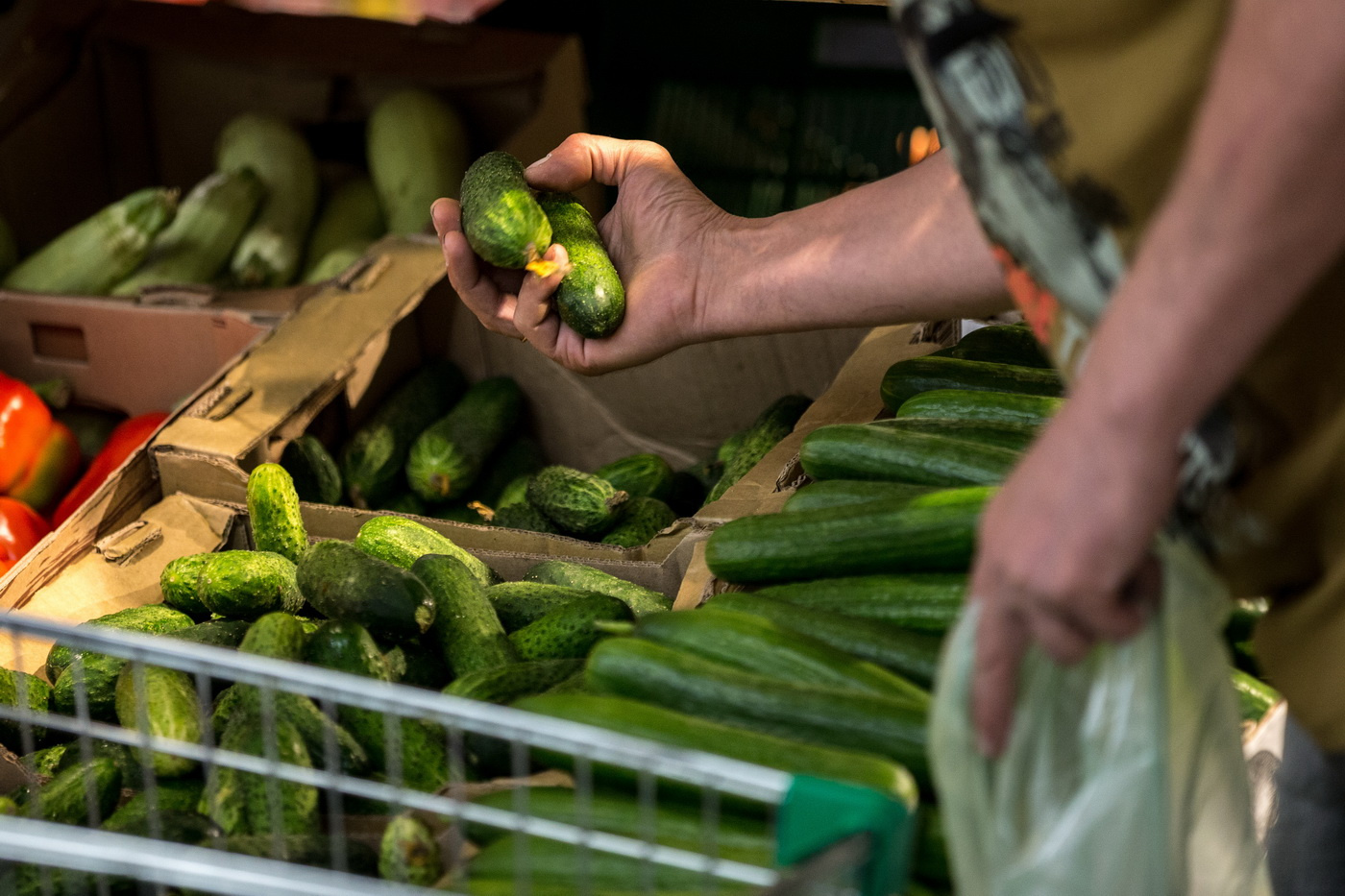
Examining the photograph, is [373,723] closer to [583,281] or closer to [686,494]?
[583,281]

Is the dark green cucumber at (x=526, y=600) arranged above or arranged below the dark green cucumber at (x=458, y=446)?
above

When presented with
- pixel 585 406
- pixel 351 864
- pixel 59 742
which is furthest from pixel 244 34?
pixel 351 864

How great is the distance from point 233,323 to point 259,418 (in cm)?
38

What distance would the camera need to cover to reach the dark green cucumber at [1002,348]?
1808mm

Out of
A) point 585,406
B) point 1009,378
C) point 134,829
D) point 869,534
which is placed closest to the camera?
point 134,829

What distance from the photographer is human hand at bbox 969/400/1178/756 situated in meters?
0.69

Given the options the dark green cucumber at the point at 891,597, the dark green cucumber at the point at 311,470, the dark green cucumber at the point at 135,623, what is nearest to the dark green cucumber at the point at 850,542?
the dark green cucumber at the point at 891,597

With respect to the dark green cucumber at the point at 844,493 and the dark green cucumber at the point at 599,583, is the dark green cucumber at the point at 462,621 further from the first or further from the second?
the dark green cucumber at the point at 844,493

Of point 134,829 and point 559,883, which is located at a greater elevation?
point 559,883

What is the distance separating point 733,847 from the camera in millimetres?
958

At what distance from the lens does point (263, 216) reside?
9.50 feet

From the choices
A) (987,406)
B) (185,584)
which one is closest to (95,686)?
(185,584)

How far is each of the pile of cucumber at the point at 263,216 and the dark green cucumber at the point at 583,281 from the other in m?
1.08

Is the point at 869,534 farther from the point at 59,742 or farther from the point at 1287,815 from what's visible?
the point at 59,742
